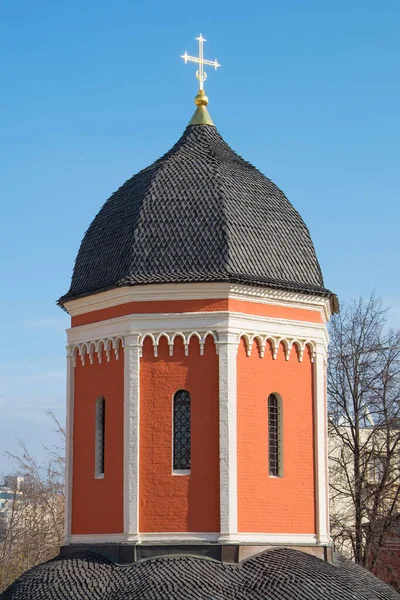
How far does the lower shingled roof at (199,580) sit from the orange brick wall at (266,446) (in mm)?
659

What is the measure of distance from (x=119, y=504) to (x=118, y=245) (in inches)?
154

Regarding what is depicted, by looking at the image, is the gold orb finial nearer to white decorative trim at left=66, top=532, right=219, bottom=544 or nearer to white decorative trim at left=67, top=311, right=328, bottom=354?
white decorative trim at left=67, top=311, right=328, bottom=354

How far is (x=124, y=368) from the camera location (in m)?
16.7

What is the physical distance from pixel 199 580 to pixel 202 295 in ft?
13.5

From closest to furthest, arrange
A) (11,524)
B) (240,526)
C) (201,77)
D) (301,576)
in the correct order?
(301,576) < (240,526) < (201,77) < (11,524)

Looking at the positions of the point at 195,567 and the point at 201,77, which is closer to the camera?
the point at 195,567

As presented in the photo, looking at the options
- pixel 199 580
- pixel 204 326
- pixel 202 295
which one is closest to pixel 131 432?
pixel 204 326

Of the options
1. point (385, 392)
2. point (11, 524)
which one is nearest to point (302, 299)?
point (385, 392)

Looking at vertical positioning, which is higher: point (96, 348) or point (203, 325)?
point (203, 325)

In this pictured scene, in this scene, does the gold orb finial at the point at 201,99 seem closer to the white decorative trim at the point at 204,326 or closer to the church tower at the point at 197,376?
the church tower at the point at 197,376

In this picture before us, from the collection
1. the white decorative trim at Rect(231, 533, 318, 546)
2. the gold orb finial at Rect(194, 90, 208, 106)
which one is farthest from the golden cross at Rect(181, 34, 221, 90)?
the white decorative trim at Rect(231, 533, 318, 546)

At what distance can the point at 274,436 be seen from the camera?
17.0 metres

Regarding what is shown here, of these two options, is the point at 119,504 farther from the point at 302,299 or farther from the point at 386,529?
the point at 386,529

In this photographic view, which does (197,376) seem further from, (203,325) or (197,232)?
(197,232)
